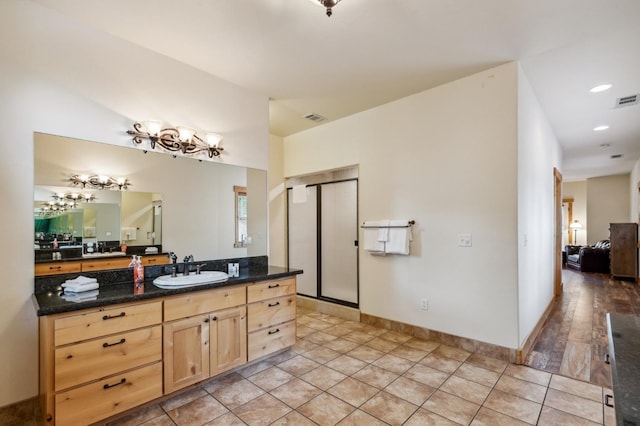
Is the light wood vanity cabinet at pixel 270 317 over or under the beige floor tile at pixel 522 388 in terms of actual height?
over

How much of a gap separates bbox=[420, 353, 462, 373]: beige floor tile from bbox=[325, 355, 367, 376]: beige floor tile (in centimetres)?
58

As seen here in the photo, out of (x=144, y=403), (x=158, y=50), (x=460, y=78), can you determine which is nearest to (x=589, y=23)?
(x=460, y=78)

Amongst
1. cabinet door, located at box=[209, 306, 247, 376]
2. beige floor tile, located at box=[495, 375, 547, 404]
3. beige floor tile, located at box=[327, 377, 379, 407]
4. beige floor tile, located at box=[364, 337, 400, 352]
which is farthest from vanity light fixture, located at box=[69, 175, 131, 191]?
beige floor tile, located at box=[495, 375, 547, 404]

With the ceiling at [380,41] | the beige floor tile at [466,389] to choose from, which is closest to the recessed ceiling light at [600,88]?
the ceiling at [380,41]

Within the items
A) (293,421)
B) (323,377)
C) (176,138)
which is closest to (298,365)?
(323,377)

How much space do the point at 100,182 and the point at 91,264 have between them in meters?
0.62

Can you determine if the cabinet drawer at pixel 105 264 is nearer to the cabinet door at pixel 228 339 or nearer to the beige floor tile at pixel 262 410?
the cabinet door at pixel 228 339

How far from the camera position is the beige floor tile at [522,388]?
2.31 meters

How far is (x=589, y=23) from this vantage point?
229 centimetres

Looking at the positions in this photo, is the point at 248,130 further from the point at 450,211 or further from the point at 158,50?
the point at 450,211

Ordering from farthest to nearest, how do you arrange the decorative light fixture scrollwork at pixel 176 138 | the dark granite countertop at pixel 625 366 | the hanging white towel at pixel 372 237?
the hanging white towel at pixel 372 237 → the decorative light fixture scrollwork at pixel 176 138 → the dark granite countertop at pixel 625 366

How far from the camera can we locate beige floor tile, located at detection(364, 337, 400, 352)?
3.22m

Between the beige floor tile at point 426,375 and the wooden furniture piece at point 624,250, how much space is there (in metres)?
7.03

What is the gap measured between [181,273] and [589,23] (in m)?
3.75
